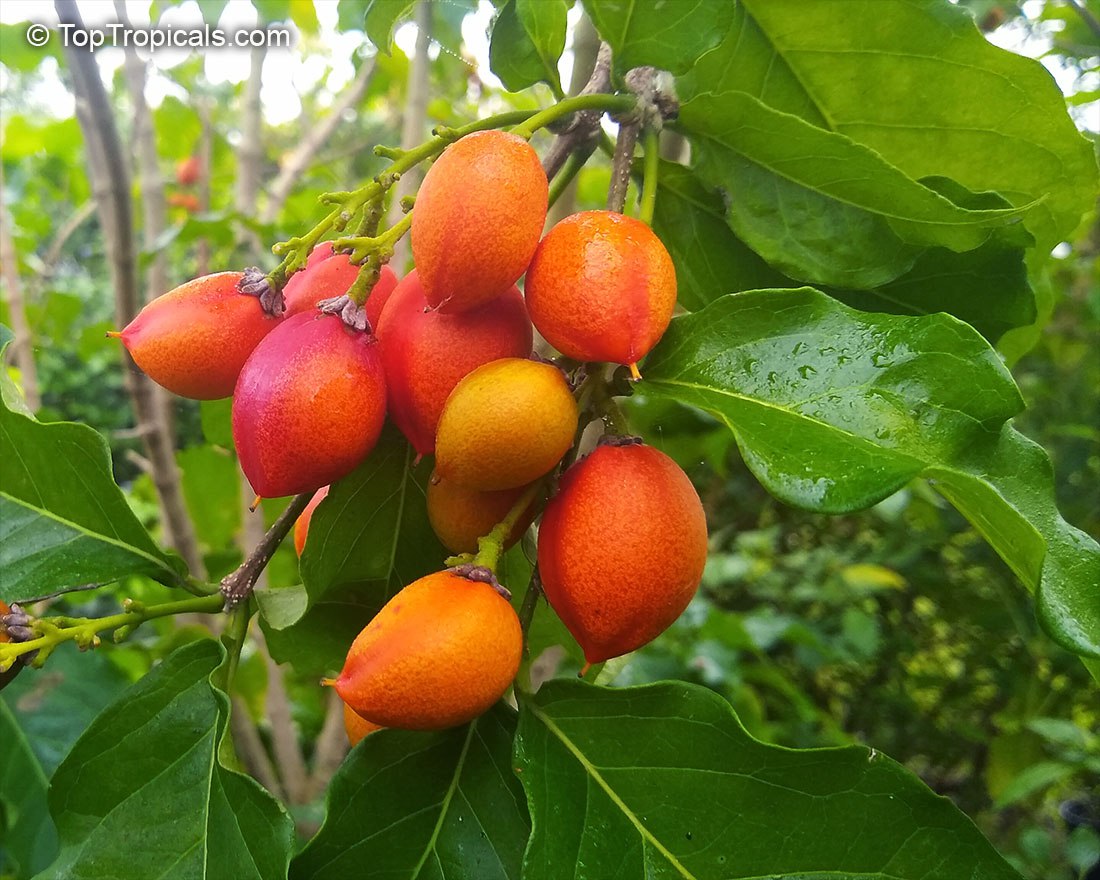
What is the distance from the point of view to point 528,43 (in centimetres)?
75

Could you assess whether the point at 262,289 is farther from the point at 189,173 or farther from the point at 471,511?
the point at 189,173

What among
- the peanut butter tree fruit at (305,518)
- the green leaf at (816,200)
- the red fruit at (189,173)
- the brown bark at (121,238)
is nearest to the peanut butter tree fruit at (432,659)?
the peanut butter tree fruit at (305,518)

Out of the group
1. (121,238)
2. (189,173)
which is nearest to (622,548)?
(121,238)

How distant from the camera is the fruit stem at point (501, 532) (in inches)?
23.8

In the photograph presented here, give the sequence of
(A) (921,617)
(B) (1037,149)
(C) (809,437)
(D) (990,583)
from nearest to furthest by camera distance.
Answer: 1. (C) (809,437)
2. (B) (1037,149)
3. (D) (990,583)
4. (A) (921,617)

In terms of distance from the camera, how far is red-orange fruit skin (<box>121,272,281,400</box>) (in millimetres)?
650

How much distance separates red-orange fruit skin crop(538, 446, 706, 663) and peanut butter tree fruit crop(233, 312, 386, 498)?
0.15m

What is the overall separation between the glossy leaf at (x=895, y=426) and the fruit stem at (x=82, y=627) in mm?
422

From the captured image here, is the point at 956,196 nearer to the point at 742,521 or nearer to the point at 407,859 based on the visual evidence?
the point at 407,859

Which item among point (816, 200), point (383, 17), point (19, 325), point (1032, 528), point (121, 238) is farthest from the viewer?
point (19, 325)

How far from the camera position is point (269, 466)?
0.60m

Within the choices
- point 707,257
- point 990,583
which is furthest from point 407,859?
point 990,583

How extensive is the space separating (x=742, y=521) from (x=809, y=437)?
2860 millimetres

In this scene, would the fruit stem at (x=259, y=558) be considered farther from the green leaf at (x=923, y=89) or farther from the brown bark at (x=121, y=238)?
the brown bark at (x=121, y=238)
